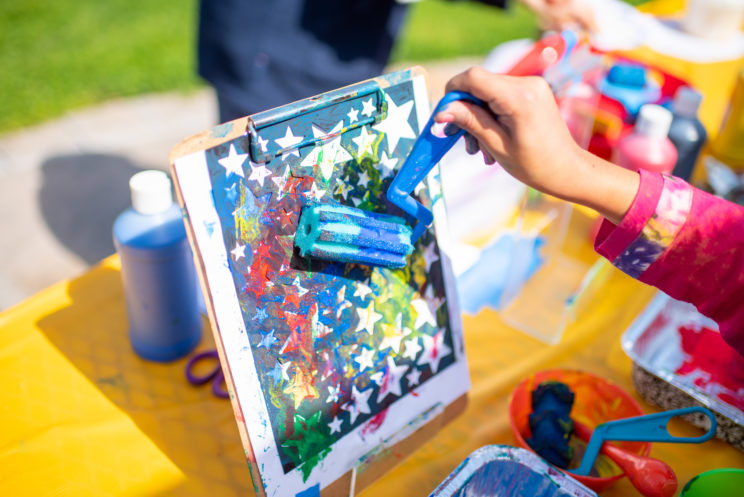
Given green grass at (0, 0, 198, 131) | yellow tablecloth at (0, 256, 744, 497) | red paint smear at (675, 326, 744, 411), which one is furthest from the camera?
green grass at (0, 0, 198, 131)

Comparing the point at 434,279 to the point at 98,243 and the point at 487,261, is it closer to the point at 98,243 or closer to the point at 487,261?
the point at 487,261

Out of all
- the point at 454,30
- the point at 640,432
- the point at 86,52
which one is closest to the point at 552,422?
the point at 640,432

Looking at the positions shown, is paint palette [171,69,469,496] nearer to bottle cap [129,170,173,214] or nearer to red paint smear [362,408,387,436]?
red paint smear [362,408,387,436]

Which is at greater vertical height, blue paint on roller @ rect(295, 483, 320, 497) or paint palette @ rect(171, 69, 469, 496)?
paint palette @ rect(171, 69, 469, 496)

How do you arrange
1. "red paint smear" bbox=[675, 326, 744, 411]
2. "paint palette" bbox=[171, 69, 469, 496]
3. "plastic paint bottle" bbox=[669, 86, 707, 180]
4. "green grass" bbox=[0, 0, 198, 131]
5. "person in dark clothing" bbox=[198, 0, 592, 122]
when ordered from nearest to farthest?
"paint palette" bbox=[171, 69, 469, 496] < "red paint smear" bbox=[675, 326, 744, 411] < "plastic paint bottle" bbox=[669, 86, 707, 180] < "person in dark clothing" bbox=[198, 0, 592, 122] < "green grass" bbox=[0, 0, 198, 131]

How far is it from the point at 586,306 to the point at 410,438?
44cm

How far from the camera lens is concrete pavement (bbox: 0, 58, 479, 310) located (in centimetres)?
194

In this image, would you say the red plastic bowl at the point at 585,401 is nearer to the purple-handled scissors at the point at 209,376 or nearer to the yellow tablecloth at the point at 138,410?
the yellow tablecloth at the point at 138,410

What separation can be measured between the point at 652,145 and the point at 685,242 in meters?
0.43

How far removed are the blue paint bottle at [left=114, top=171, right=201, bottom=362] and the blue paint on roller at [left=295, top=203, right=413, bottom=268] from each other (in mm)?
221

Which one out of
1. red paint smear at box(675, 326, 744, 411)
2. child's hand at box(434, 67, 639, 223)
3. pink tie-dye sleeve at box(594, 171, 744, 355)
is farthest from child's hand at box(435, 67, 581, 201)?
red paint smear at box(675, 326, 744, 411)

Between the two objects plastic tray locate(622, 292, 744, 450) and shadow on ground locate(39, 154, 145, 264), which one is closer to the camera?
plastic tray locate(622, 292, 744, 450)

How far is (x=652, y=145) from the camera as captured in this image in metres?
1.04

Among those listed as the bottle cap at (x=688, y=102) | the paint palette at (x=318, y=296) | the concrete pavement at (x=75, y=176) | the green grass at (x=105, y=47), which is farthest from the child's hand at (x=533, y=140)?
the green grass at (x=105, y=47)
